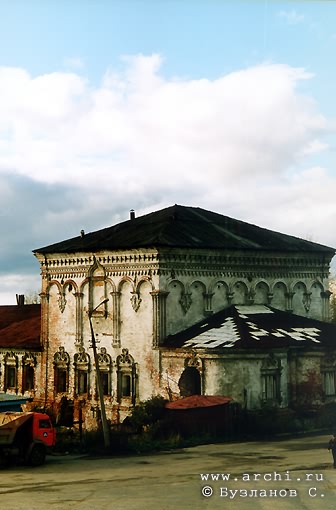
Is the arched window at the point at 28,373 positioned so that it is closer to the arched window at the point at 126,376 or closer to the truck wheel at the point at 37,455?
the arched window at the point at 126,376

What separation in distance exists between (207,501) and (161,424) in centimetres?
1400

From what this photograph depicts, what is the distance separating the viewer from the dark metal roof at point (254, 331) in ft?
128

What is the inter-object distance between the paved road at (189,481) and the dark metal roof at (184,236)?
40.6 ft

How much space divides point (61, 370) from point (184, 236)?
1063cm

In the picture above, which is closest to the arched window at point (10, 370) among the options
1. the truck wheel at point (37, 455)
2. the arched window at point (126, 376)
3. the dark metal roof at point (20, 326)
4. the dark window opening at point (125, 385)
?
the dark metal roof at point (20, 326)

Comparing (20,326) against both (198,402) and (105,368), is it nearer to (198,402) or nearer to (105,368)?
A: (105,368)

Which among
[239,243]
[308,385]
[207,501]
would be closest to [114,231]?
[239,243]

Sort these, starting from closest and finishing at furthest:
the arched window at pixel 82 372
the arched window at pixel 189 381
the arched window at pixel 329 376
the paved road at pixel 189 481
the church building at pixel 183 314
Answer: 1. the paved road at pixel 189 481
2. the church building at pixel 183 314
3. the arched window at pixel 189 381
4. the arched window at pixel 329 376
5. the arched window at pixel 82 372

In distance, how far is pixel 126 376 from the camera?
43531 millimetres

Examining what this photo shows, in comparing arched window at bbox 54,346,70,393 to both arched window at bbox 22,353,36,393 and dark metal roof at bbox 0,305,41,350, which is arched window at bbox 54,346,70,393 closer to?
dark metal roof at bbox 0,305,41,350

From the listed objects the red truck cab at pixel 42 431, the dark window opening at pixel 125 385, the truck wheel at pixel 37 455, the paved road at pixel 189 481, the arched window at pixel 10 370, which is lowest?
the paved road at pixel 189 481

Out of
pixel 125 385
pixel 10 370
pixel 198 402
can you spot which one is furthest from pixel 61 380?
pixel 198 402

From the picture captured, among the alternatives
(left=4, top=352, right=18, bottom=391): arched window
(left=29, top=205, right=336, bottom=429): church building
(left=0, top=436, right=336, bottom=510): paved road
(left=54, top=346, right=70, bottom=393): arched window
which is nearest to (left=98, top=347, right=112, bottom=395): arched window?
(left=29, top=205, right=336, bottom=429): church building

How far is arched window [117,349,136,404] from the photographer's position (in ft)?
141
